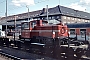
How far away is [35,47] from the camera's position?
11695 mm

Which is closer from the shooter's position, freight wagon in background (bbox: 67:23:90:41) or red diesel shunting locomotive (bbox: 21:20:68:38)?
red diesel shunting locomotive (bbox: 21:20:68:38)

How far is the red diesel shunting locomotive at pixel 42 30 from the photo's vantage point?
44.3 feet

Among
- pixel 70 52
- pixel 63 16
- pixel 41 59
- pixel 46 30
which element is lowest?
pixel 41 59

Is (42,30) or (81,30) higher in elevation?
(42,30)

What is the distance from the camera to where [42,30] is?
47.0 feet

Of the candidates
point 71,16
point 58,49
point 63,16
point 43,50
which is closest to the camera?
point 58,49

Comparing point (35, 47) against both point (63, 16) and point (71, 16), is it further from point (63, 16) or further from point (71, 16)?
point (71, 16)

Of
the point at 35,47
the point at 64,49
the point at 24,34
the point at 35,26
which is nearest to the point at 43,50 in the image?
the point at 35,47

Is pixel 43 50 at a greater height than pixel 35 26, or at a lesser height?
lesser

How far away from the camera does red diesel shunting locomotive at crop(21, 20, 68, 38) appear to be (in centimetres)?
1352

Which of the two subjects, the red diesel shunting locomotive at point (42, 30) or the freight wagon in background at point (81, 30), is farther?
the freight wagon in background at point (81, 30)

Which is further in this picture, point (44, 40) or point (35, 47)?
point (44, 40)

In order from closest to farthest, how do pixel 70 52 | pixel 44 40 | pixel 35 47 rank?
pixel 70 52
pixel 35 47
pixel 44 40

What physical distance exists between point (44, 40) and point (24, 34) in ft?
12.0
